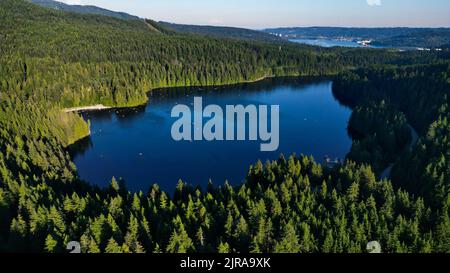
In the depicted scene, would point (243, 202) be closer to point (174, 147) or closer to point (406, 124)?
point (174, 147)

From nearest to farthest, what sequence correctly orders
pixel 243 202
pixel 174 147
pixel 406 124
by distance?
pixel 243 202
pixel 174 147
pixel 406 124

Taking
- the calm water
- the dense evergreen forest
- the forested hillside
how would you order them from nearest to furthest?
the dense evergreen forest → the forested hillside → the calm water

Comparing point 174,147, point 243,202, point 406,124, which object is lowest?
point 174,147

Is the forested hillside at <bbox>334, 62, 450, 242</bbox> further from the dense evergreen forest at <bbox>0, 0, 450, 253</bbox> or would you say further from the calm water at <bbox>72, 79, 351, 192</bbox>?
the calm water at <bbox>72, 79, 351, 192</bbox>

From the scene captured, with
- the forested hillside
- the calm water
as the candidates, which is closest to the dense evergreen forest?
the forested hillside

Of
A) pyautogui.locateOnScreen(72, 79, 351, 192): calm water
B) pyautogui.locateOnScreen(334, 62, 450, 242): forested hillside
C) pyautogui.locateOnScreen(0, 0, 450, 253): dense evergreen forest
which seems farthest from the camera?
pyautogui.locateOnScreen(72, 79, 351, 192): calm water

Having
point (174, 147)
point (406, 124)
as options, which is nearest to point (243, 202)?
point (174, 147)

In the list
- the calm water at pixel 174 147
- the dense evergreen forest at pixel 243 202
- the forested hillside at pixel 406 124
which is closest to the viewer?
the dense evergreen forest at pixel 243 202

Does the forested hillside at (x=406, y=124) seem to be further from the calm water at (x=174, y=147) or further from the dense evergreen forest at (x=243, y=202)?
the calm water at (x=174, y=147)

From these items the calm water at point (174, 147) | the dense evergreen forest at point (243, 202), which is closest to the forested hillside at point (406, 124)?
the dense evergreen forest at point (243, 202)
